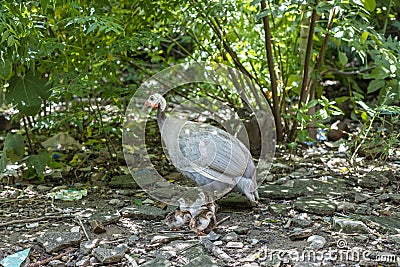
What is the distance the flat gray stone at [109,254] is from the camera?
2680 millimetres

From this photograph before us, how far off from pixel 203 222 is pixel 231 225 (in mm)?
201

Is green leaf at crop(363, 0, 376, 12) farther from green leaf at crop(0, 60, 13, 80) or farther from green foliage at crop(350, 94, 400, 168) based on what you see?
green leaf at crop(0, 60, 13, 80)

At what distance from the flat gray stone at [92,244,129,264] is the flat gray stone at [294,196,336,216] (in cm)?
112

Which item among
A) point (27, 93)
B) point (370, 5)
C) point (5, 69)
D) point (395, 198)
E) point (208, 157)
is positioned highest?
point (370, 5)

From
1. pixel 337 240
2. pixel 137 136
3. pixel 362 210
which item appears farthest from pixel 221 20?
pixel 337 240

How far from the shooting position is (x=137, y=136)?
4727 mm

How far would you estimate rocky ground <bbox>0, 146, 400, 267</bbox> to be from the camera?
2.70 meters

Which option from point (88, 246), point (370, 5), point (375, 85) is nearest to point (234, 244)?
point (88, 246)

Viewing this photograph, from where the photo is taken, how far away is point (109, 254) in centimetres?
271

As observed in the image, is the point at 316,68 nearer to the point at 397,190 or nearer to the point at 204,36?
the point at 204,36

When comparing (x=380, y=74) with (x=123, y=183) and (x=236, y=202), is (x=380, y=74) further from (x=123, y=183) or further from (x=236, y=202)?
(x=123, y=183)

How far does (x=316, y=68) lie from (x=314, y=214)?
1.60 meters

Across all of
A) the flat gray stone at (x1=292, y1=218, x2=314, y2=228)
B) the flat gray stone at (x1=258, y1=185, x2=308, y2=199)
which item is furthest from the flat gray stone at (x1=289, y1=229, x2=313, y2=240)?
the flat gray stone at (x1=258, y1=185, x2=308, y2=199)

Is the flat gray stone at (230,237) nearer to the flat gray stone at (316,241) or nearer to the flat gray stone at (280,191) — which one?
the flat gray stone at (316,241)
